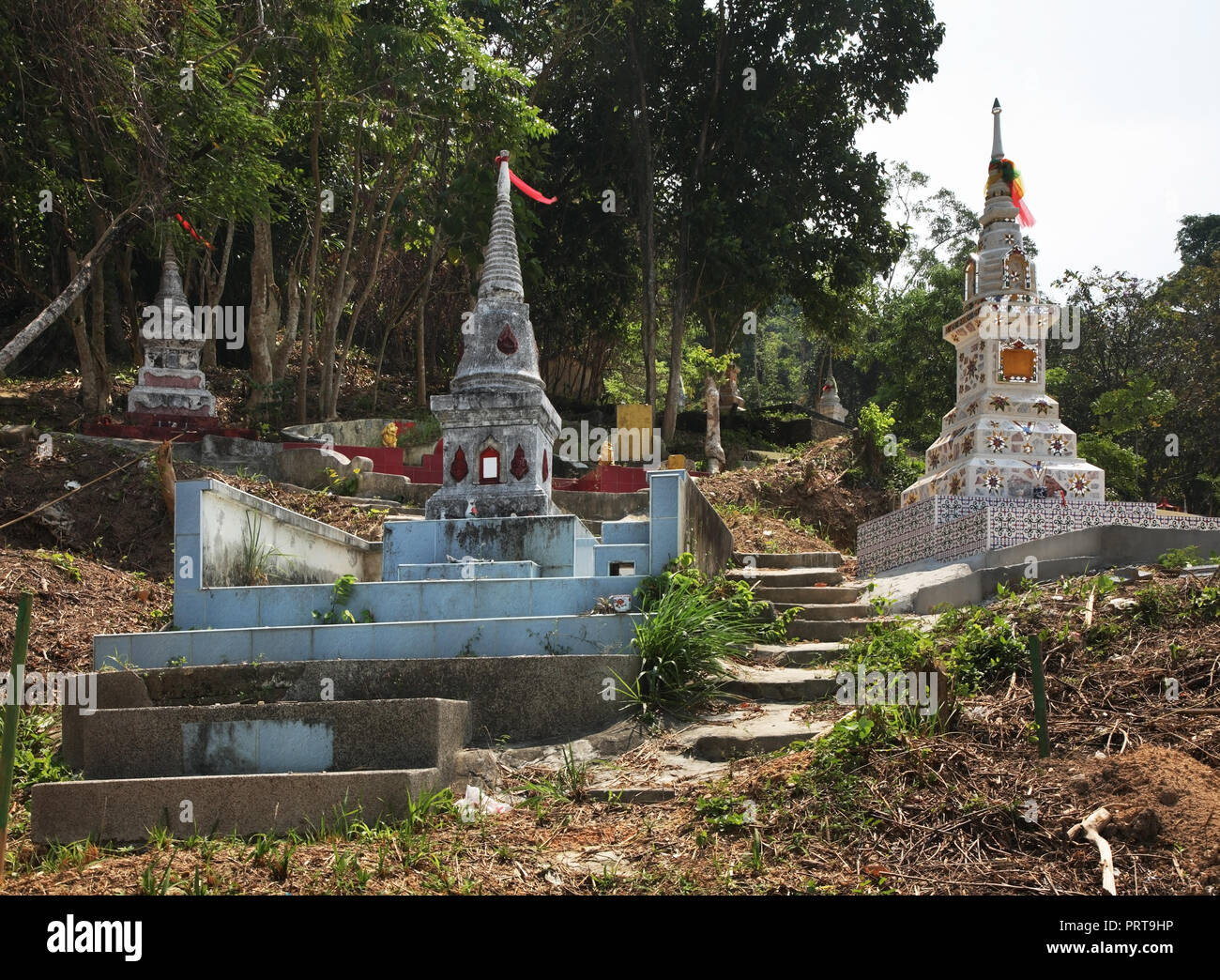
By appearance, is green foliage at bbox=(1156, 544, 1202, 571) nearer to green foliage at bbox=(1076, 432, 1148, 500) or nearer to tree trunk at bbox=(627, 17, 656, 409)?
green foliage at bbox=(1076, 432, 1148, 500)

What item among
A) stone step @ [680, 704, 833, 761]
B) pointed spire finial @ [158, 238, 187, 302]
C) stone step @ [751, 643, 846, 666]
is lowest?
stone step @ [680, 704, 833, 761]

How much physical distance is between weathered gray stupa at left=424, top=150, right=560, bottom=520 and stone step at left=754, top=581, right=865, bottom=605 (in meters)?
2.72

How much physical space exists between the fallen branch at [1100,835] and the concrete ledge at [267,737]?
11.5ft

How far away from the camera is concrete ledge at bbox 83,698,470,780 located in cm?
643

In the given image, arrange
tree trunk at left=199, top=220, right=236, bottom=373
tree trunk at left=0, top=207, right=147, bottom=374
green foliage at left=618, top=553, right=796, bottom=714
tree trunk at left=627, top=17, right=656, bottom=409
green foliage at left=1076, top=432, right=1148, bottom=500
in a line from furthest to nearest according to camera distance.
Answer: tree trunk at left=627, top=17, right=656, bottom=409 → tree trunk at left=199, top=220, right=236, bottom=373 → green foliage at left=1076, top=432, right=1148, bottom=500 → tree trunk at left=0, top=207, right=147, bottom=374 → green foliage at left=618, top=553, right=796, bottom=714

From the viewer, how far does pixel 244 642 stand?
788 cm

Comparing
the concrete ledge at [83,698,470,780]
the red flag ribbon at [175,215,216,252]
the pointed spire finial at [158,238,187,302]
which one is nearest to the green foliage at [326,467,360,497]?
the red flag ribbon at [175,215,216,252]

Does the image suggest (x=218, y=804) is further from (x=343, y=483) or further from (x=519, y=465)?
(x=343, y=483)

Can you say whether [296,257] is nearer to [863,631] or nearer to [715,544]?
[715,544]

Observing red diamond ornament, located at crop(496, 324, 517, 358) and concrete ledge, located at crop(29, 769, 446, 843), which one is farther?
red diamond ornament, located at crop(496, 324, 517, 358)

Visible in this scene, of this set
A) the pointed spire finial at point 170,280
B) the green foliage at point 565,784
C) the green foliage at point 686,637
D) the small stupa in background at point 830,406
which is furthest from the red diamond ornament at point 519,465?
the small stupa in background at point 830,406

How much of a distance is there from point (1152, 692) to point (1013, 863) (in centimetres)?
191

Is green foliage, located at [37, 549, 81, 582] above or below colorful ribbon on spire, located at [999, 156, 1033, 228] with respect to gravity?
below

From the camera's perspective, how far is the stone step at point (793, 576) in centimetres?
1014
